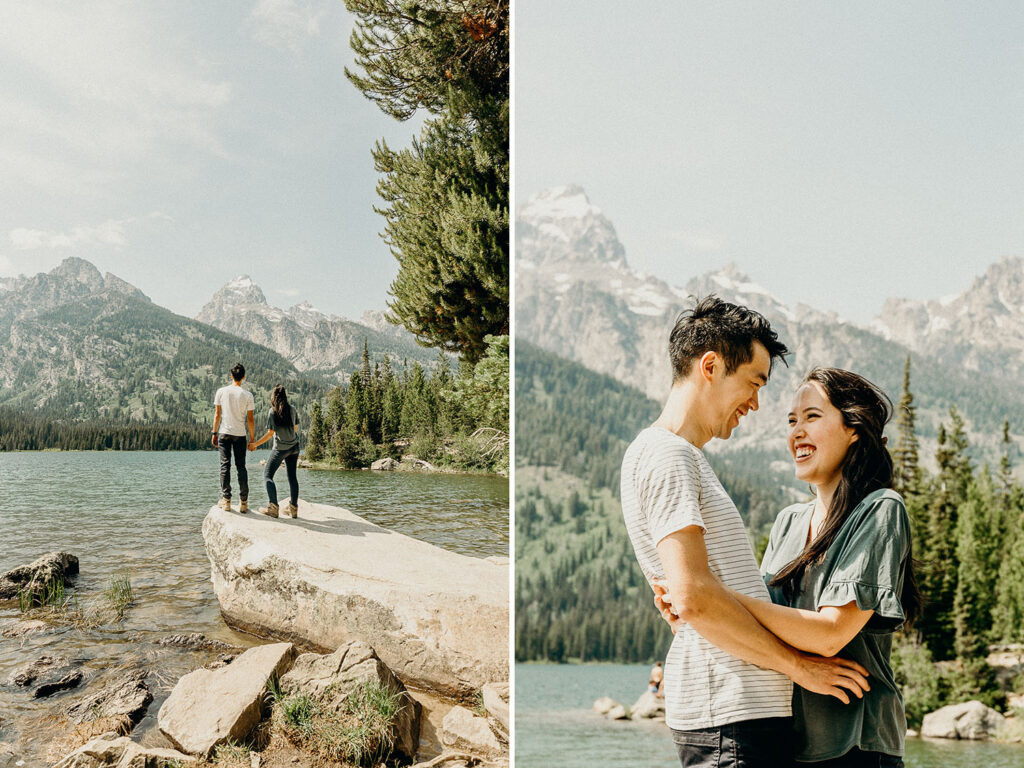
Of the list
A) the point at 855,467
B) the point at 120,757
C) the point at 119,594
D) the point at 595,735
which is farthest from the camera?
the point at 595,735

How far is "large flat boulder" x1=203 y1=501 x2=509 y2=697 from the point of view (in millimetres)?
4000

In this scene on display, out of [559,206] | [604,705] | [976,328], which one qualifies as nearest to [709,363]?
[604,705]

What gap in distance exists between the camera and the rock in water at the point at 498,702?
3.85 meters

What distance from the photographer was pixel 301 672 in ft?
12.5

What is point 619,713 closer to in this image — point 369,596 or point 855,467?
point 369,596

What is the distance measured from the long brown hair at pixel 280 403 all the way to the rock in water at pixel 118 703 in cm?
158

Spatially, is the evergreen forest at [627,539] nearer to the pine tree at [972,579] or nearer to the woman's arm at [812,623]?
the pine tree at [972,579]

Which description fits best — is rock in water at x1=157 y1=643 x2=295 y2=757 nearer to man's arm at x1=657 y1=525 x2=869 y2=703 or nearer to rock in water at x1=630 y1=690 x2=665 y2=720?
man's arm at x1=657 y1=525 x2=869 y2=703

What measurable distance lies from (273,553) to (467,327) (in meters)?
2.10

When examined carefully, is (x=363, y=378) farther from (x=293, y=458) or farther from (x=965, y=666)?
(x=965, y=666)

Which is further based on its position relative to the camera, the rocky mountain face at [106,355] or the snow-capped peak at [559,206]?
the snow-capped peak at [559,206]

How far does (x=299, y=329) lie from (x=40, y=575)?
1851 millimetres

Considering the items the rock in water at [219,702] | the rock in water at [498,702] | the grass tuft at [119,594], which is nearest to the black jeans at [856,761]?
the rock in water at [498,702]

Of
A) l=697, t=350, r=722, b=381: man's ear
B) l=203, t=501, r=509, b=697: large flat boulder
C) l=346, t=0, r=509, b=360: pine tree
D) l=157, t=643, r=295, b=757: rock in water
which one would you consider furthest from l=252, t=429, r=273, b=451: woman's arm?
l=697, t=350, r=722, b=381: man's ear
